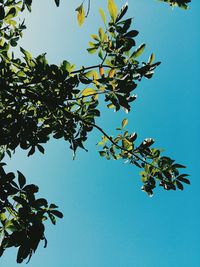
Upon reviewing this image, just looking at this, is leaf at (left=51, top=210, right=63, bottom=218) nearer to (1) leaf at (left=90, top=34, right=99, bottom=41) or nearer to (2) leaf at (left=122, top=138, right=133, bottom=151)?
(2) leaf at (left=122, top=138, right=133, bottom=151)

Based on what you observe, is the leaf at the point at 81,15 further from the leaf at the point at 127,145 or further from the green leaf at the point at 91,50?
the leaf at the point at 127,145

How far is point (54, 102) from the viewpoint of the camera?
391 centimetres

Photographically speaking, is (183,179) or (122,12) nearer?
(122,12)

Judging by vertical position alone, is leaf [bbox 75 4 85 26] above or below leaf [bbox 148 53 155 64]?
below

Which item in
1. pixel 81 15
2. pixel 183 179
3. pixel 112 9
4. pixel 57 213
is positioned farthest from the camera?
pixel 183 179

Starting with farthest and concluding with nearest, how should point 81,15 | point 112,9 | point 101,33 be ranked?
1. point 101,33
2. point 81,15
3. point 112,9

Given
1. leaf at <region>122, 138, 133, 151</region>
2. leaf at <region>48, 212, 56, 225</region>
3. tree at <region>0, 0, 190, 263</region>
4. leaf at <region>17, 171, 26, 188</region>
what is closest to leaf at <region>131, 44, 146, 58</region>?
tree at <region>0, 0, 190, 263</region>

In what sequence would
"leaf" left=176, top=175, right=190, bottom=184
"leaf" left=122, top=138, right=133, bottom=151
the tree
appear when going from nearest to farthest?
the tree, "leaf" left=176, top=175, right=190, bottom=184, "leaf" left=122, top=138, right=133, bottom=151

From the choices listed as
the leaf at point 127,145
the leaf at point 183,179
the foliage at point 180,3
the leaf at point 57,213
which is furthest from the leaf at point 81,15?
the leaf at point 183,179

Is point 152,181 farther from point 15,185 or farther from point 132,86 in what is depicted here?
point 15,185

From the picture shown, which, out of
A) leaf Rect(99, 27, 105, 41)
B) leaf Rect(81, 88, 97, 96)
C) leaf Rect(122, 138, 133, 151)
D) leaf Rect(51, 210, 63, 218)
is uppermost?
leaf Rect(99, 27, 105, 41)

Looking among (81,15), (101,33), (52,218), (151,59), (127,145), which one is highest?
(151,59)

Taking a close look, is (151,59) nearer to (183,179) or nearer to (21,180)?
(183,179)

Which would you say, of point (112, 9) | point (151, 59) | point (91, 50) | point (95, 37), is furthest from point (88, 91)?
point (112, 9)
